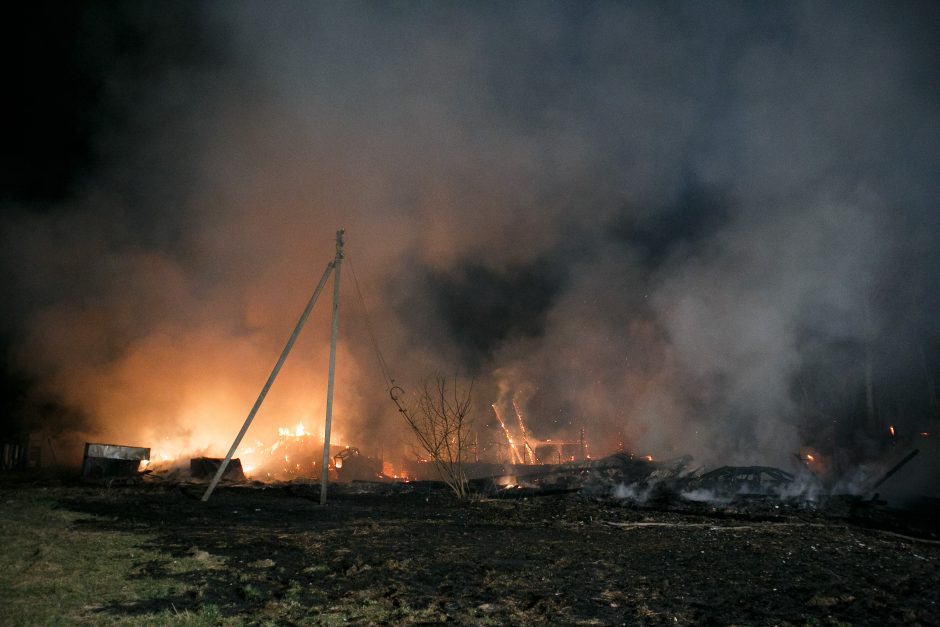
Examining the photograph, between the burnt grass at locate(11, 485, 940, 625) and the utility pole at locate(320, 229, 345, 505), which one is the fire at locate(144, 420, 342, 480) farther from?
the burnt grass at locate(11, 485, 940, 625)

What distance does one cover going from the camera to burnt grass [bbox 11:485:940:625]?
16.0ft

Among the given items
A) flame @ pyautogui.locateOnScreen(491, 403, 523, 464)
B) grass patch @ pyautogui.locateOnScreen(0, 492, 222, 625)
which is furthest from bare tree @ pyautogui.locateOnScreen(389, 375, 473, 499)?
flame @ pyautogui.locateOnScreen(491, 403, 523, 464)

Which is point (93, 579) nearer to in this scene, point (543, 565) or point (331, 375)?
point (543, 565)

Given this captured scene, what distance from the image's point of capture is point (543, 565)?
A: 22.5 ft

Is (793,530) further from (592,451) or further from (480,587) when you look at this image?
(592,451)

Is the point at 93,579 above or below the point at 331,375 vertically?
below

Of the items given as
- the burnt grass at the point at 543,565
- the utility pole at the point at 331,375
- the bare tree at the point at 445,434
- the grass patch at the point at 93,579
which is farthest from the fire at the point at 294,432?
the grass patch at the point at 93,579

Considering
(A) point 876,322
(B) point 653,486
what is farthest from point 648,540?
(A) point 876,322

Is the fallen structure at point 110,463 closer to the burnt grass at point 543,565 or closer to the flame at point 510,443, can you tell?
the burnt grass at point 543,565

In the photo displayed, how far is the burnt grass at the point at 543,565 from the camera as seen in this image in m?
4.89

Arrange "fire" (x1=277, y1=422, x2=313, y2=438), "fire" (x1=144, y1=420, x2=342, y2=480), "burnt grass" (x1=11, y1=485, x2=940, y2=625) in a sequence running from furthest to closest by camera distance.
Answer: "fire" (x1=277, y1=422, x2=313, y2=438), "fire" (x1=144, y1=420, x2=342, y2=480), "burnt grass" (x1=11, y1=485, x2=940, y2=625)

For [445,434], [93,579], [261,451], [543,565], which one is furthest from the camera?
[261,451]

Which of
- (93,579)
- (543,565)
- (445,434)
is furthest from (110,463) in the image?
(543,565)

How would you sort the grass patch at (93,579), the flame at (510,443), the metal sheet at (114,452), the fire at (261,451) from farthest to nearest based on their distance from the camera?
the flame at (510,443) < the fire at (261,451) < the metal sheet at (114,452) < the grass patch at (93,579)
